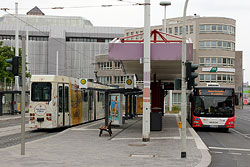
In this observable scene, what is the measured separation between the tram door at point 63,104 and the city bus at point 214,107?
746cm

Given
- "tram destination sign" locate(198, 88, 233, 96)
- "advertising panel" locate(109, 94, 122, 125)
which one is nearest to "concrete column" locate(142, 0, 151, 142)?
"advertising panel" locate(109, 94, 122, 125)

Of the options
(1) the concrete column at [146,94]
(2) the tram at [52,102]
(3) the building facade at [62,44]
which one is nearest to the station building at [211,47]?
(3) the building facade at [62,44]

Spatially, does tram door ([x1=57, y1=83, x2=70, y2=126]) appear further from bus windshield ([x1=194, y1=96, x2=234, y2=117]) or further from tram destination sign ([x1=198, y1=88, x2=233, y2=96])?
tram destination sign ([x1=198, y1=88, x2=233, y2=96])

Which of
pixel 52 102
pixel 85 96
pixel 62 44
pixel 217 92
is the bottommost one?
pixel 52 102

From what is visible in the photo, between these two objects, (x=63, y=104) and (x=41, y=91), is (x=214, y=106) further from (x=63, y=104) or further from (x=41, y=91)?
(x=41, y=91)

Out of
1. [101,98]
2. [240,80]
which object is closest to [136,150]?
[101,98]

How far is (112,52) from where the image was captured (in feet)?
65.9

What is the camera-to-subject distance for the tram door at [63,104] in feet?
74.6

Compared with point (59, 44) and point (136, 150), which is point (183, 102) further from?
point (59, 44)

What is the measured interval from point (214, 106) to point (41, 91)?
10044 millimetres

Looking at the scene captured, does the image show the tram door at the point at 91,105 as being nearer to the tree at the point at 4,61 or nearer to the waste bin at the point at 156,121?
the waste bin at the point at 156,121

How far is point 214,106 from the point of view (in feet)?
81.8

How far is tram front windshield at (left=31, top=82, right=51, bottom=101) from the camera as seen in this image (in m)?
22.4

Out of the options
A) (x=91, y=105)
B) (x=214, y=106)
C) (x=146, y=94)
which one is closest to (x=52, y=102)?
(x=146, y=94)
